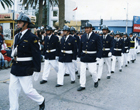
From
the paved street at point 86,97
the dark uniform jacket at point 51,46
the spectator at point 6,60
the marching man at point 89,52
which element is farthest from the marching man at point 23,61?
the spectator at point 6,60

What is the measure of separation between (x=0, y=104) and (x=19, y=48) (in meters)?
1.74

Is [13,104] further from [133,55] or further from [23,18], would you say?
[133,55]

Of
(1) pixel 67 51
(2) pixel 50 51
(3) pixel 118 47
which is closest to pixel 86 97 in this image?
(1) pixel 67 51

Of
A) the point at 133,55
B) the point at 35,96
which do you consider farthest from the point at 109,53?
the point at 133,55

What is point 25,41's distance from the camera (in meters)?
3.84

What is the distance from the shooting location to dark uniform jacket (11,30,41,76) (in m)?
3.83

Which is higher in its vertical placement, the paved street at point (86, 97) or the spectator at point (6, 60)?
the spectator at point (6, 60)

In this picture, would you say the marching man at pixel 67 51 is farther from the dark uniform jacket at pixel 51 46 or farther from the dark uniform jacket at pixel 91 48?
the dark uniform jacket at pixel 91 48

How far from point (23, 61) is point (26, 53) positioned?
0.59 feet

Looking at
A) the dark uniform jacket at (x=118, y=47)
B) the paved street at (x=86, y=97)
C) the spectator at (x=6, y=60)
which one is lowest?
the paved street at (x=86, y=97)

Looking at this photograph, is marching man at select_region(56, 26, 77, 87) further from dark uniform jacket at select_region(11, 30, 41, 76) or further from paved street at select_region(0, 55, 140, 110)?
dark uniform jacket at select_region(11, 30, 41, 76)

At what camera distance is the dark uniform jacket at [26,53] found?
12.6 ft

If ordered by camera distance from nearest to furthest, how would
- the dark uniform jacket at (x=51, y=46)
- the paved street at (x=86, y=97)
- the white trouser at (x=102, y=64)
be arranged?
the paved street at (x=86, y=97), the dark uniform jacket at (x=51, y=46), the white trouser at (x=102, y=64)

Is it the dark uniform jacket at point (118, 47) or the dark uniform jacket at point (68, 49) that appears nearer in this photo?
the dark uniform jacket at point (68, 49)
